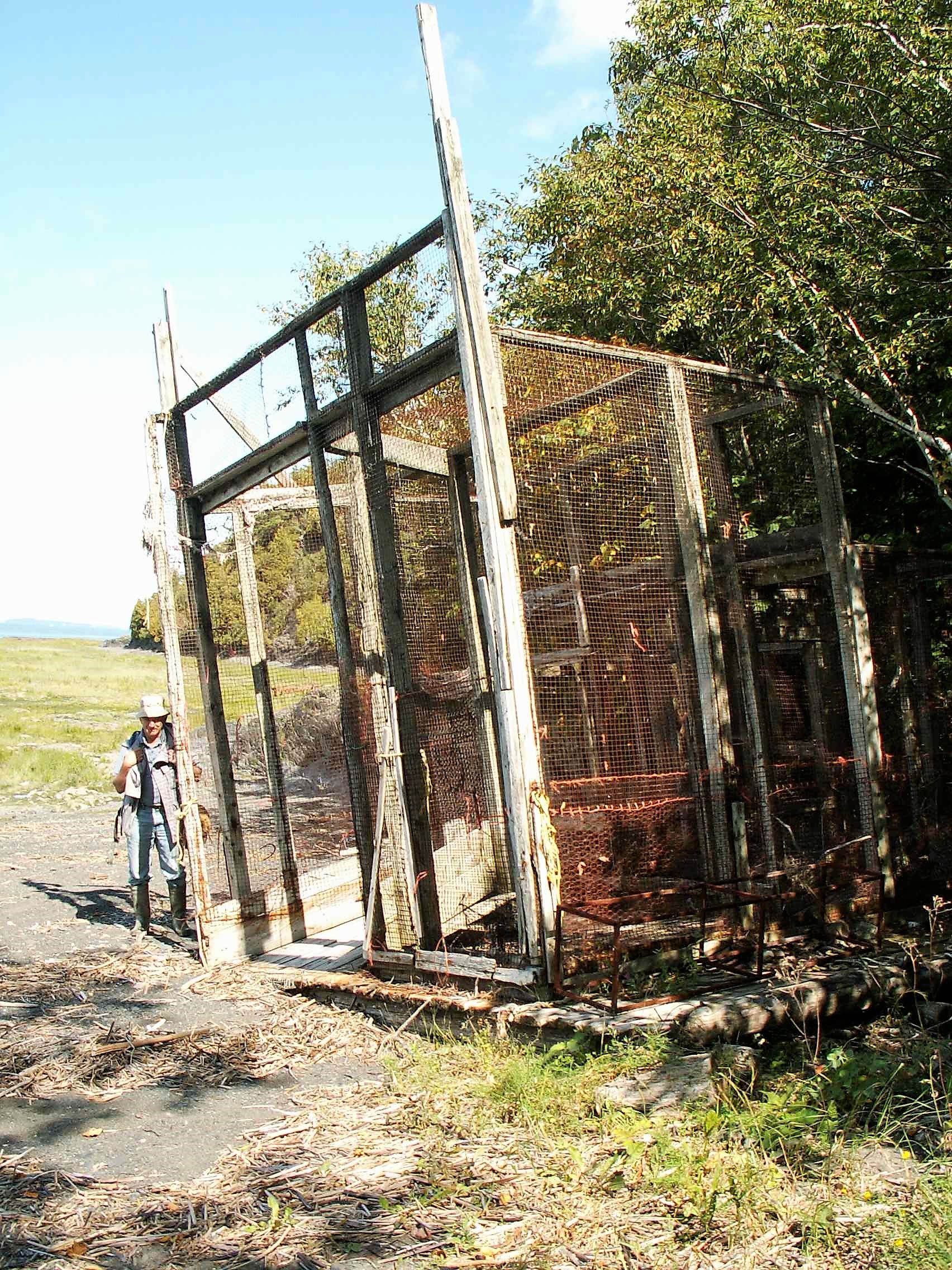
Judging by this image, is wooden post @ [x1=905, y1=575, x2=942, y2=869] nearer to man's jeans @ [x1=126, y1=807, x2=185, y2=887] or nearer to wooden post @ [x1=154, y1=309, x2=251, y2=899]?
wooden post @ [x1=154, y1=309, x2=251, y2=899]

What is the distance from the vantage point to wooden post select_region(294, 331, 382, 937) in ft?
20.6

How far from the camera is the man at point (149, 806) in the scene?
819cm

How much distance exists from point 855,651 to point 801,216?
3569mm

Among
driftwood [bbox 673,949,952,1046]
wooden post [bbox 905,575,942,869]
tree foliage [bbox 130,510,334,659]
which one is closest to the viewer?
driftwood [bbox 673,949,952,1046]

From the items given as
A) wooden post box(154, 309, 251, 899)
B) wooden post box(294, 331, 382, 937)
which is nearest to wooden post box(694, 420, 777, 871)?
wooden post box(294, 331, 382, 937)

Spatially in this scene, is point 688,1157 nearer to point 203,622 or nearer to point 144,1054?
point 144,1054

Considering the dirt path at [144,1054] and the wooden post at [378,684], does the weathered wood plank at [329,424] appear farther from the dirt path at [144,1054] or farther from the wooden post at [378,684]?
the dirt path at [144,1054]

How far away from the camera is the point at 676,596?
679 centimetres

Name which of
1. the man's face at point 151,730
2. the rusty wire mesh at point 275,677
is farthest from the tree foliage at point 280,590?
the man's face at point 151,730

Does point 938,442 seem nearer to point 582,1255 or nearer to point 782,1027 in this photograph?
point 782,1027

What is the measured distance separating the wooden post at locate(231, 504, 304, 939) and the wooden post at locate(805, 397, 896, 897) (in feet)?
12.8

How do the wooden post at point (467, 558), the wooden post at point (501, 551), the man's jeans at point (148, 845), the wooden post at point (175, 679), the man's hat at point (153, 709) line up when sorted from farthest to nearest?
the man's hat at point (153, 709), the man's jeans at point (148, 845), the wooden post at point (175, 679), the wooden post at point (467, 558), the wooden post at point (501, 551)

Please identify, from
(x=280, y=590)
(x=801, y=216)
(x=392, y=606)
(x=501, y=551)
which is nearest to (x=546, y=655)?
(x=392, y=606)

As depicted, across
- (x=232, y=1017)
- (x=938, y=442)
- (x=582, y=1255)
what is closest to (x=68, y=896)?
(x=232, y=1017)
